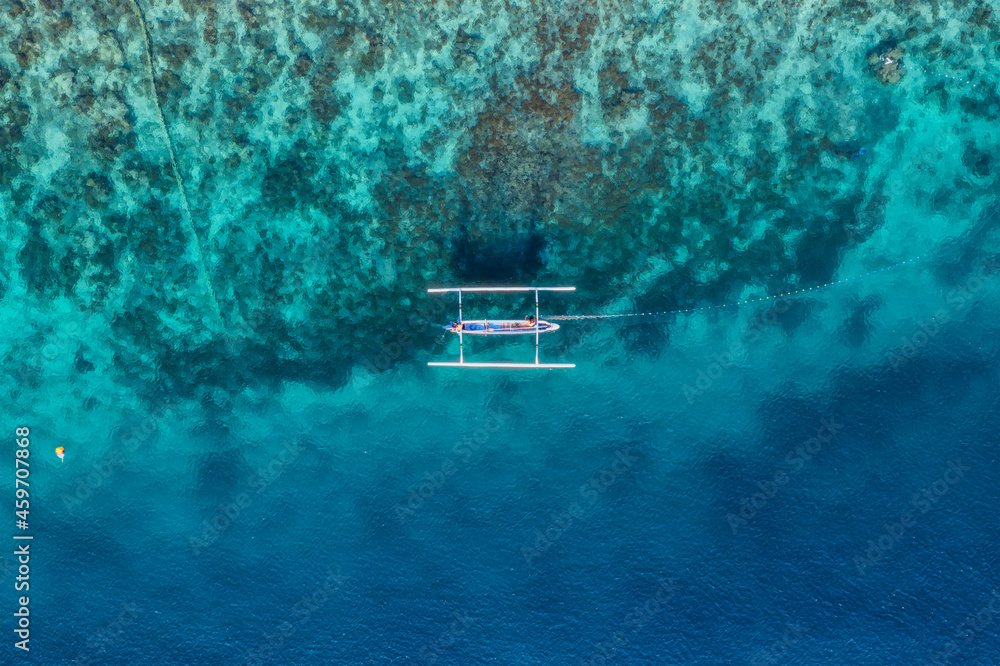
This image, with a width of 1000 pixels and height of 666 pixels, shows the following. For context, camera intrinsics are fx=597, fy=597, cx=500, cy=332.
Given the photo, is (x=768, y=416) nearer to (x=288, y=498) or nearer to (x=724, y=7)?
(x=724, y=7)

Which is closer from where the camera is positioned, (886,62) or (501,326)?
(501,326)

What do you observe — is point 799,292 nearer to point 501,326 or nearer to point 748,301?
point 748,301

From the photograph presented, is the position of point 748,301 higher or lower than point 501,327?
higher

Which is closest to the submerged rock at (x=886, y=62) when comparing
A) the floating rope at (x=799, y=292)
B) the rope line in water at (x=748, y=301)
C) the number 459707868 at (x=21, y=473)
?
the floating rope at (x=799, y=292)

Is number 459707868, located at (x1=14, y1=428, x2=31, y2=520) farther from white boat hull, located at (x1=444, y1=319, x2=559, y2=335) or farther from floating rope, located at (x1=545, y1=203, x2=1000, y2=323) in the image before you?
floating rope, located at (x1=545, y1=203, x2=1000, y2=323)

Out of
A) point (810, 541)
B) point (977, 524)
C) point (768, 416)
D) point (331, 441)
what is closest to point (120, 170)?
point (331, 441)

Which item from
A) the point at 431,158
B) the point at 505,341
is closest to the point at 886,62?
the point at 431,158
